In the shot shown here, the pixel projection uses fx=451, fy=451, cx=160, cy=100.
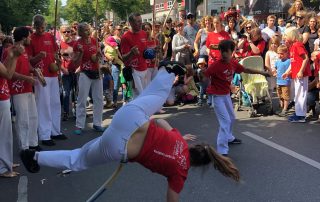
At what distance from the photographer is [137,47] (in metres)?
8.27

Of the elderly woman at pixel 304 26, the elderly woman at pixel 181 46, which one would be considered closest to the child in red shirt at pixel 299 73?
the elderly woman at pixel 304 26

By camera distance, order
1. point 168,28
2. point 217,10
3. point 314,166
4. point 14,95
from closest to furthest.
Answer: point 314,166 → point 14,95 → point 168,28 → point 217,10

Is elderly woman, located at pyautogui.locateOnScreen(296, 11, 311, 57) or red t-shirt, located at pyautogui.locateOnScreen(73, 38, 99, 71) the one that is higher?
elderly woman, located at pyautogui.locateOnScreen(296, 11, 311, 57)

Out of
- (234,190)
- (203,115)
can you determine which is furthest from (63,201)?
(203,115)

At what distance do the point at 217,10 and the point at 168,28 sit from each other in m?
4.68

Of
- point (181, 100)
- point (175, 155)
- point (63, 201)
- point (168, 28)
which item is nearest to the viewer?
Result: point (175, 155)

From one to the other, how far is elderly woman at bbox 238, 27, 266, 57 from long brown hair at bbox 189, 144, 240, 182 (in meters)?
6.69

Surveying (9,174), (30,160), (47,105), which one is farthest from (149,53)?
(30,160)

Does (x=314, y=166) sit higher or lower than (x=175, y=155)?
lower

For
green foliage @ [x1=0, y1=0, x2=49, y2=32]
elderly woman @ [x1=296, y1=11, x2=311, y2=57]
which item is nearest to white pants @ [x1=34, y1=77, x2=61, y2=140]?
elderly woman @ [x1=296, y1=11, x2=311, y2=57]

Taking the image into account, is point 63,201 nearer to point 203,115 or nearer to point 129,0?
point 203,115

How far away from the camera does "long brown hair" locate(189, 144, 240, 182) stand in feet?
11.8

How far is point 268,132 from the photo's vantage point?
306 inches

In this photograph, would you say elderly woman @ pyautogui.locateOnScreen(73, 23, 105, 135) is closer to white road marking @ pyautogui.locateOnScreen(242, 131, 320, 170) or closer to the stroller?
white road marking @ pyautogui.locateOnScreen(242, 131, 320, 170)
